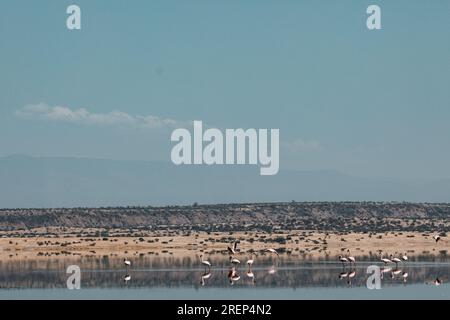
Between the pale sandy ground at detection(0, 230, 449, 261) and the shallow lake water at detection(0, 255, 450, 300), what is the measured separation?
389 inches

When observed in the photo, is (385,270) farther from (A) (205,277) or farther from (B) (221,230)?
(B) (221,230)

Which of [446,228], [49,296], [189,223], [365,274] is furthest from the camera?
[189,223]

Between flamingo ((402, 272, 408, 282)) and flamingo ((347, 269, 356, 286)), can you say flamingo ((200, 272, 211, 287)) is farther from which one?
flamingo ((402, 272, 408, 282))

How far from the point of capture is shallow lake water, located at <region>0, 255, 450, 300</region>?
47750mm

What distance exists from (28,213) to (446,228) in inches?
2240

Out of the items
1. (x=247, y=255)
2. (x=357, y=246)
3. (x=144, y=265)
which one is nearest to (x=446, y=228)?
(x=357, y=246)

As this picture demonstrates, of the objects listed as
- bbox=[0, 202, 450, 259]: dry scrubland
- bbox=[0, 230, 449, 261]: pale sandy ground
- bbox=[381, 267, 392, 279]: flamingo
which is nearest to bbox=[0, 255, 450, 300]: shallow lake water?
bbox=[381, 267, 392, 279]: flamingo

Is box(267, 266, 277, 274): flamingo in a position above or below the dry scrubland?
below

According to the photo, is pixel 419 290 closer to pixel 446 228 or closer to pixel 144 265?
pixel 144 265

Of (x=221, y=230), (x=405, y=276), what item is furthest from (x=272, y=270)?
(x=221, y=230)

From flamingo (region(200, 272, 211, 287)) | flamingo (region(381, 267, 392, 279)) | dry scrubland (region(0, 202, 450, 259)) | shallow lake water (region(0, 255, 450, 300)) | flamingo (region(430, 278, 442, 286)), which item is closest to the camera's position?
shallow lake water (region(0, 255, 450, 300))

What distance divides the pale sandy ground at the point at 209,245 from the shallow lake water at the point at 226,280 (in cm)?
988
